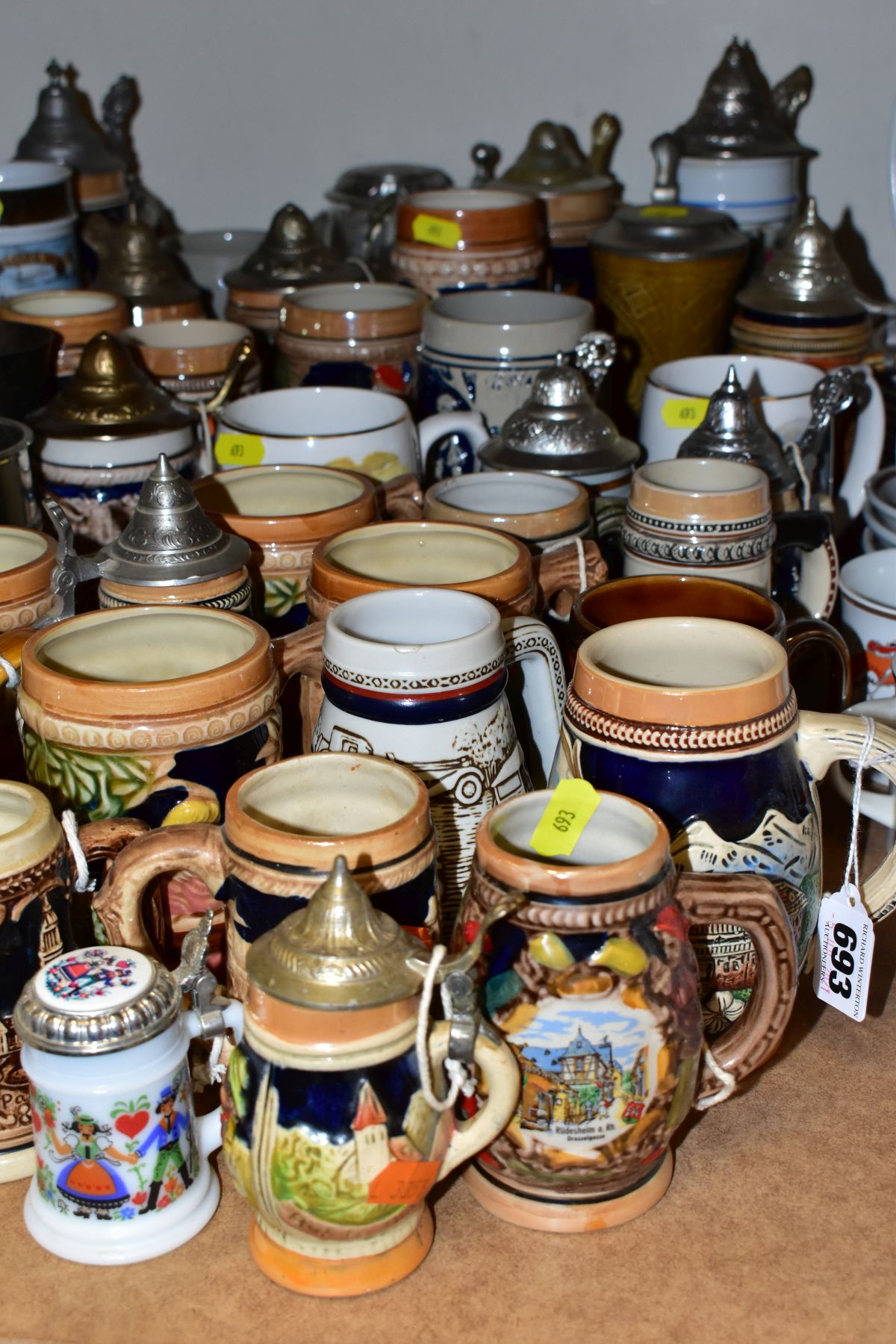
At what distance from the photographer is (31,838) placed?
984 mm

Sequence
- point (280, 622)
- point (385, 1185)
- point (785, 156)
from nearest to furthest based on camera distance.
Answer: point (385, 1185)
point (280, 622)
point (785, 156)

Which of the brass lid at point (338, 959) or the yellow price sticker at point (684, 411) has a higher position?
the yellow price sticker at point (684, 411)

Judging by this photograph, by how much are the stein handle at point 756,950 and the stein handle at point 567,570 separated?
42 centimetres

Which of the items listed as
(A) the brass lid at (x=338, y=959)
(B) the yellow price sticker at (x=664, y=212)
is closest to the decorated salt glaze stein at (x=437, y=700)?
(A) the brass lid at (x=338, y=959)

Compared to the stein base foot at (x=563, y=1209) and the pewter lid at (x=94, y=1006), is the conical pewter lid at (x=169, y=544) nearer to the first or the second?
the pewter lid at (x=94, y=1006)

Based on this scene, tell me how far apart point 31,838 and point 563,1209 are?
412mm

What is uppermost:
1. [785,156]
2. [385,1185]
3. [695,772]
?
[785,156]

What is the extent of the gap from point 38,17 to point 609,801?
2.26 metres

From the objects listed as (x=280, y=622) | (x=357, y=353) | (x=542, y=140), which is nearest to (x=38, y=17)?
(x=542, y=140)

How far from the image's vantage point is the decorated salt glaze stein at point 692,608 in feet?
4.09

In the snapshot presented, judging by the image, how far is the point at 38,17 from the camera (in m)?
2.69

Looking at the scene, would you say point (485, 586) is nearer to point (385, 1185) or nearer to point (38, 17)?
point (385, 1185)

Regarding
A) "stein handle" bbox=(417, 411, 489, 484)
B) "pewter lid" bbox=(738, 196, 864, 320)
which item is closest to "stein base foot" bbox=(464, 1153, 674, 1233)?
"stein handle" bbox=(417, 411, 489, 484)

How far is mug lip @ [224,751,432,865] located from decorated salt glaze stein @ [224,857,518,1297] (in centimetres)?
6
